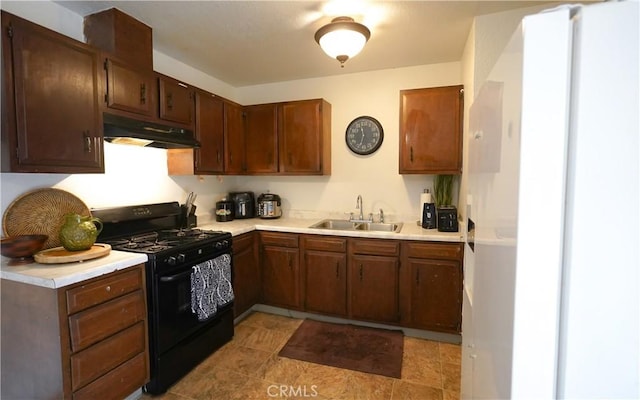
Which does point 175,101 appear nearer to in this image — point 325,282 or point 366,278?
point 325,282

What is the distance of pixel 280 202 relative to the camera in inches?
143

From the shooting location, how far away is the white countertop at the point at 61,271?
147 cm

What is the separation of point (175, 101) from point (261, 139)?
1.04m

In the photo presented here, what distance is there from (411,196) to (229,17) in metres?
2.26

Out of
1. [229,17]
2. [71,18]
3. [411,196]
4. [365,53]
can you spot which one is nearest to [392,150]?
[411,196]

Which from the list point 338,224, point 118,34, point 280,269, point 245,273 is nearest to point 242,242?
point 245,273

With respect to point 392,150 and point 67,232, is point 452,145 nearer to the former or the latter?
point 392,150

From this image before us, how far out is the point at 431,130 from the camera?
2748mm

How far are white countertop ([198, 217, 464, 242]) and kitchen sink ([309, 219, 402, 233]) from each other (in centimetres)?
9

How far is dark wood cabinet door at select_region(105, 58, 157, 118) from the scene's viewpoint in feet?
6.50

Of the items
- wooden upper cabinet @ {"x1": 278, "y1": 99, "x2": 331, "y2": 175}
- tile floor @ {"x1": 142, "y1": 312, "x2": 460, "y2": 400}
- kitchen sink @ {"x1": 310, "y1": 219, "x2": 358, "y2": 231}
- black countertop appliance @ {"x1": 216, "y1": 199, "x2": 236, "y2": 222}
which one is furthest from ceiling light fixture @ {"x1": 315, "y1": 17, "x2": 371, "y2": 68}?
tile floor @ {"x1": 142, "y1": 312, "x2": 460, "y2": 400}

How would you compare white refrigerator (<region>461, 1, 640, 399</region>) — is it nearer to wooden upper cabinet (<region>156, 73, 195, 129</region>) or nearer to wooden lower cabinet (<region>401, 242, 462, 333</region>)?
wooden lower cabinet (<region>401, 242, 462, 333</region>)

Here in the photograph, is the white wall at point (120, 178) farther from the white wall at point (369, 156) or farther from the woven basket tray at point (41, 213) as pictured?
the white wall at point (369, 156)

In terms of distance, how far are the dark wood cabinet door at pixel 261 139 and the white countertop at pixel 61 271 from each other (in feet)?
5.88
